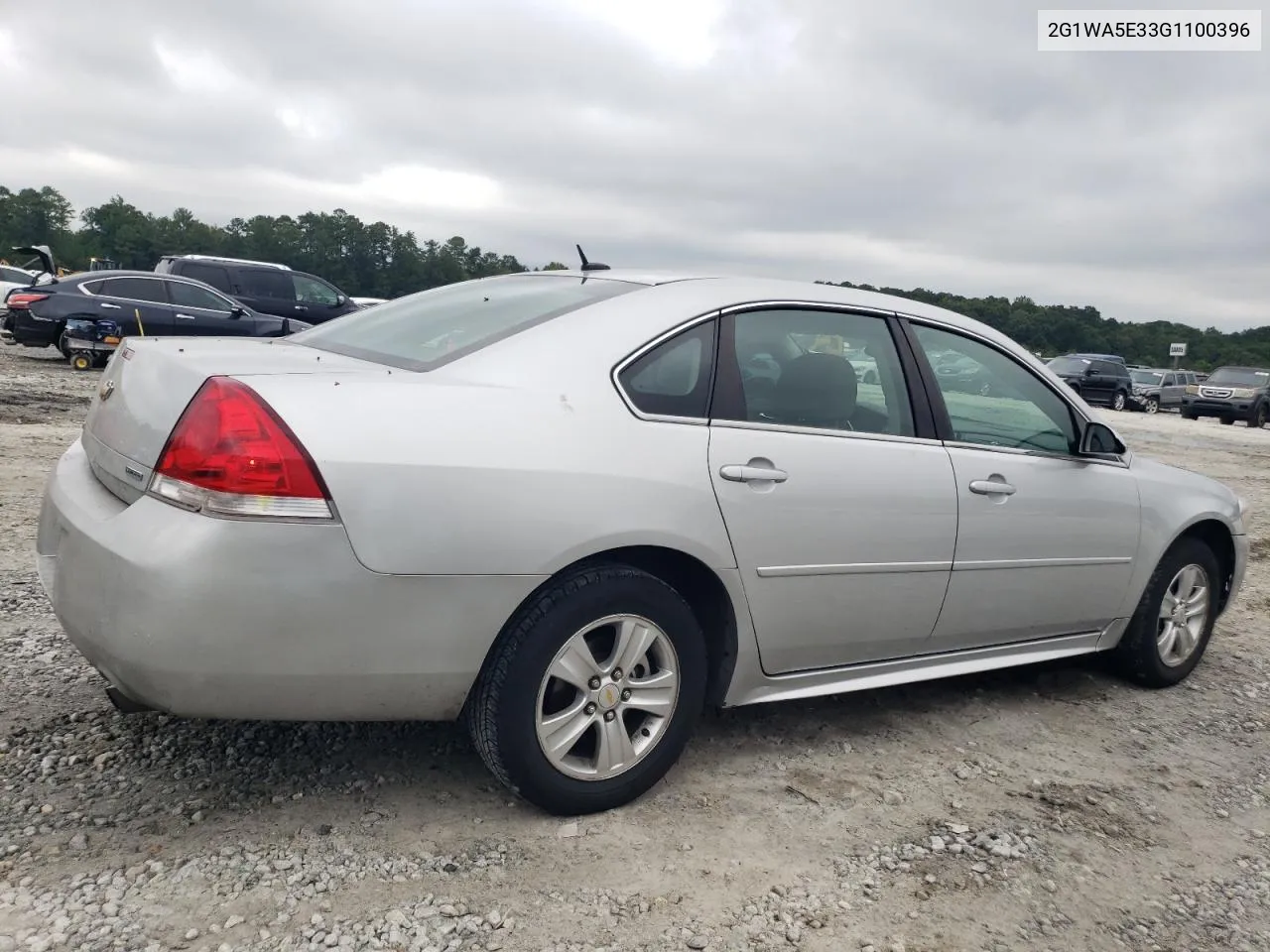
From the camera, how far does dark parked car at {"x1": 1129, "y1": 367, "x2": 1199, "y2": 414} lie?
105ft

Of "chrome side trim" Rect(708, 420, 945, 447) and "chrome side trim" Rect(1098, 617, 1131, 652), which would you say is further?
"chrome side trim" Rect(1098, 617, 1131, 652)

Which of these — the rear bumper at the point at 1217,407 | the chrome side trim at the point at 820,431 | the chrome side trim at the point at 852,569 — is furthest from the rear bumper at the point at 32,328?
the rear bumper at the point at 1217,407

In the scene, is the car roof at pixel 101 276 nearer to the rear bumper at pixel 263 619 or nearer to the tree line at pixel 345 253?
the rear bumper at pixel 263 619

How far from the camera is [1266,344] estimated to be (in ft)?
218

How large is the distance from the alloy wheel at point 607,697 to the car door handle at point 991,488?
4.20ft

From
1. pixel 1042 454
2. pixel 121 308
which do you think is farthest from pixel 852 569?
pixel 121 308

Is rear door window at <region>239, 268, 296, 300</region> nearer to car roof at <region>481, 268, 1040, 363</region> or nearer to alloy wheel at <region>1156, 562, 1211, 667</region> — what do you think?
car roof at <region>481, 268, 1040, 363</region>

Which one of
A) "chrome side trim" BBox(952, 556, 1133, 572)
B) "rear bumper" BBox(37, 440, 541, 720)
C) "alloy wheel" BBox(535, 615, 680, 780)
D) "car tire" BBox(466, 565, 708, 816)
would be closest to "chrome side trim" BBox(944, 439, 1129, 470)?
"chrome side trim" BBox(952, 556, 1133, 572)

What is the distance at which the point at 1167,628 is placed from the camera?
4.26 m

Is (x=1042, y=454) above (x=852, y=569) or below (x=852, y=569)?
above

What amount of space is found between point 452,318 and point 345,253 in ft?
224

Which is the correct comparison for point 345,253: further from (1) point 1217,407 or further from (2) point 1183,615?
(2) point 1183,615

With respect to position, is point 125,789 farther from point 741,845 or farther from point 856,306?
point 856,306

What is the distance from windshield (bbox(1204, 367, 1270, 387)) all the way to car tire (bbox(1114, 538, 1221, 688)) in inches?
1001
